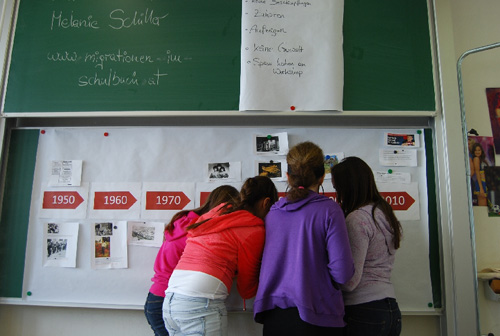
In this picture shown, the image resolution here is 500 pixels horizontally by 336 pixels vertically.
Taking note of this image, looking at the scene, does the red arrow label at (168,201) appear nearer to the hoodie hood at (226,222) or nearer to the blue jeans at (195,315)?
the hoodie hood at (226,222)

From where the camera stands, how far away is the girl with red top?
1348 millimetres

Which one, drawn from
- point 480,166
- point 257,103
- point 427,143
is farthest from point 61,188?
point 480,166

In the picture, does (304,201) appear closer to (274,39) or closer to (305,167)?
(305,167)

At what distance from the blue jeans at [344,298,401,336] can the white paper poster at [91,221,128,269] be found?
1232 millimetres

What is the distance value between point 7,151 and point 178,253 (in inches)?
50.3

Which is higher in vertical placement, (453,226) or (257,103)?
(257,103)

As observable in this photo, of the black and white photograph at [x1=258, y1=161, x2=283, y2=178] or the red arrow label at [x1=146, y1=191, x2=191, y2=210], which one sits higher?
the black and white photograph at [x1=258, y1=161, x2=283, y2=178]

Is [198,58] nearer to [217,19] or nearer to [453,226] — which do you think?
[217,19]

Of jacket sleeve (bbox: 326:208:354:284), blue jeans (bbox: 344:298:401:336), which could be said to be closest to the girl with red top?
jacket sleeve (bbox: 326:208:354:284)

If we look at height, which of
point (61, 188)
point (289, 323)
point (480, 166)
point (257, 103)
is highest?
point (257, 103)

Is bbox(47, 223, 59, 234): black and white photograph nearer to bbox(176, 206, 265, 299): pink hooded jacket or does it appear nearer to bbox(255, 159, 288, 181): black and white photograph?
bbox(176, 206, 265, 299): pink hooded jacket

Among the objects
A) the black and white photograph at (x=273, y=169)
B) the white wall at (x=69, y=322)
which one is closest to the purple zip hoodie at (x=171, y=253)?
the white wall at (x=69, y=322)

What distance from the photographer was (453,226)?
176 centimetres

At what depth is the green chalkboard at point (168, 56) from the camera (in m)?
1.91
